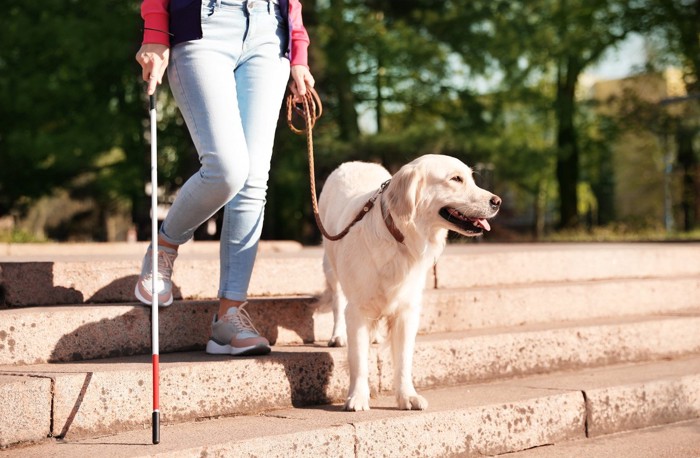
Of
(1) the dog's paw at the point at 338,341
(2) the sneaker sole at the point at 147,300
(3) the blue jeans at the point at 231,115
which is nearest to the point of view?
(3) the blue jeans at the point at 231,115

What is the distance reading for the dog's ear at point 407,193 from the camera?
446 centimetres

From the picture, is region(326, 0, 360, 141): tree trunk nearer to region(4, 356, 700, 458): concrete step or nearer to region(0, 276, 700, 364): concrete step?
region(0, 276, 700, 364): concrete step

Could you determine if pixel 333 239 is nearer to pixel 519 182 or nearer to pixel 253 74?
pixel 253 74

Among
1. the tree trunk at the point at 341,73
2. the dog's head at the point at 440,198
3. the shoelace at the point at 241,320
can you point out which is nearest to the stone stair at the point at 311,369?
the shoelace at the point at 241,320

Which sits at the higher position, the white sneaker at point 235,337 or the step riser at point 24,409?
the white sneaker at point 235,337

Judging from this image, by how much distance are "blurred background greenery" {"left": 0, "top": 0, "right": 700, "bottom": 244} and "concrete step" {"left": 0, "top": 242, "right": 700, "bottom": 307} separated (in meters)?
8.30

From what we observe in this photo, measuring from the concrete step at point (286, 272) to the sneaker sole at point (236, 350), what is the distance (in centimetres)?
83

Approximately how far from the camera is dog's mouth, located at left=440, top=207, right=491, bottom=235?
14.8 ft

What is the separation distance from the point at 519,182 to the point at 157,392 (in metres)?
19.4

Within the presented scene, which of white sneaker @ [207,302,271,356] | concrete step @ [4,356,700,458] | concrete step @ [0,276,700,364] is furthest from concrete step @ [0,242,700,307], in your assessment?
→ concrete step @ [4,356,700,458]

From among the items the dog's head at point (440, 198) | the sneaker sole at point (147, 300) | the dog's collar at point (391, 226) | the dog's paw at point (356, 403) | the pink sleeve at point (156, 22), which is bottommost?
the dog's paw at point (356, 403)

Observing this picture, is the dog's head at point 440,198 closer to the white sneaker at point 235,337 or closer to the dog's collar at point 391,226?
the dog's collar at point 391,226

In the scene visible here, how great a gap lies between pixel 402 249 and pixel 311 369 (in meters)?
0.80

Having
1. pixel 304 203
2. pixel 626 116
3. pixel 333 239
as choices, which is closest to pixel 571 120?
pixel 626 116
